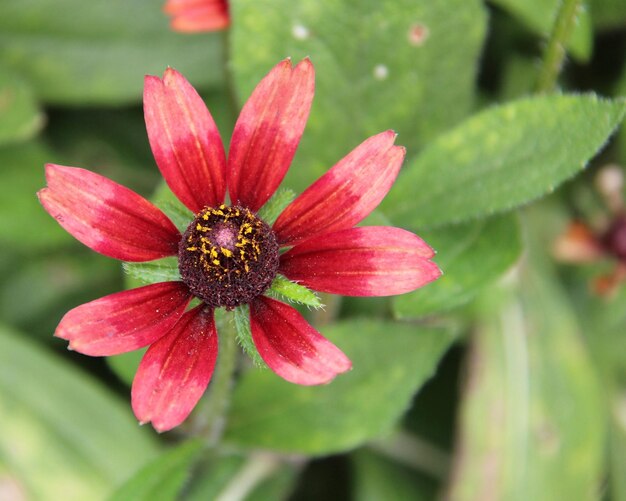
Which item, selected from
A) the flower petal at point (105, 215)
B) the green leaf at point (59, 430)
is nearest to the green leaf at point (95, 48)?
the green leaf at point (59, 430)

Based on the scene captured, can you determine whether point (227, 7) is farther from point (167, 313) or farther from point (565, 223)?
point (565, 223)

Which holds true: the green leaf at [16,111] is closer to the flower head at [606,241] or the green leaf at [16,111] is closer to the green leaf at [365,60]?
the green leaf at [365,60]

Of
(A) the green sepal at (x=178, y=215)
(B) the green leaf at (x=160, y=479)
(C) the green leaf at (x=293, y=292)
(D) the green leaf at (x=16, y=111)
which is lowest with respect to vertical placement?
(B) the green leaf at (x=160, y=479)

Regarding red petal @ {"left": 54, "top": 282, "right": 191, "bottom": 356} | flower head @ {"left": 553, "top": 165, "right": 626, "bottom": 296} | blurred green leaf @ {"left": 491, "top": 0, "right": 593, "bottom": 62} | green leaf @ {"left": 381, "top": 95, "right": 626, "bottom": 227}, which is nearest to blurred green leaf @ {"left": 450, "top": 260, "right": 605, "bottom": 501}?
flower head @ {"left": 553, "top": 165, "right": 626, "bottom": 296}

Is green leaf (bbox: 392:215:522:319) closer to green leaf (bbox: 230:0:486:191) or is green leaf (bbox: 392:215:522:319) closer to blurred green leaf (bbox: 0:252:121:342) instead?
green leaf (bbox: 230:0:486:191)

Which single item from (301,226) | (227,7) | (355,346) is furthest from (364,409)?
(227,7)
